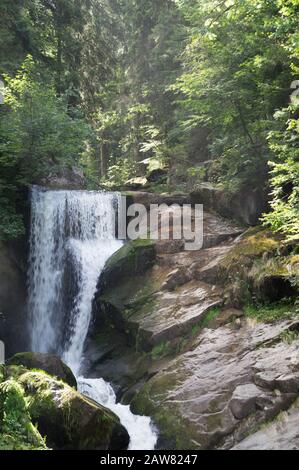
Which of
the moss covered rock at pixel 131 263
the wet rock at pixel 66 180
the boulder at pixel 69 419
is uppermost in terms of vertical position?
the wet rock at pixel 66 180

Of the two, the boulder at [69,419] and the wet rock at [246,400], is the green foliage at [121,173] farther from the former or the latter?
the wet rock at [246,400]

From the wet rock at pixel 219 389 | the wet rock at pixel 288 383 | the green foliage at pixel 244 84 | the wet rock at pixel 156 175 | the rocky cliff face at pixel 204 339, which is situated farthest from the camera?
the wet rock at pixel 156 175

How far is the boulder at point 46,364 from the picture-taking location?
9.54 m

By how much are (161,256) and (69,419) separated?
22.8 feet

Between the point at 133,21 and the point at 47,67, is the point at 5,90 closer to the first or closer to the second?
the point at 47,67

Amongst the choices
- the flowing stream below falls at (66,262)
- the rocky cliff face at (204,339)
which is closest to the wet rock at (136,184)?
the flowing stream below falls at (66,262)

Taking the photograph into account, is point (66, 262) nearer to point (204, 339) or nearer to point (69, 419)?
point (204, 339)

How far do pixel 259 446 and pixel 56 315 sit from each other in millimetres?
9462

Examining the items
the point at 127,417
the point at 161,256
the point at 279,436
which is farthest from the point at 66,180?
the point at 279,436

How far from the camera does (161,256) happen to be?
13.9 meters

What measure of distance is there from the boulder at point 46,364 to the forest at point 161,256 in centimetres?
A: 4

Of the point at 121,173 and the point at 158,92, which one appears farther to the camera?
the point at 121,173

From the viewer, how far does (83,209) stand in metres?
16.9

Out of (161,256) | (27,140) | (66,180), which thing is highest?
(27,140)
